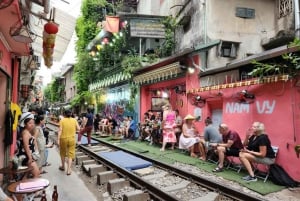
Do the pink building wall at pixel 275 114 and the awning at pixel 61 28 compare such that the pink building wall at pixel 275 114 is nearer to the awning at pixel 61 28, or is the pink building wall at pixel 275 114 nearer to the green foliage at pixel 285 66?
the green foliage at pixel 285 66

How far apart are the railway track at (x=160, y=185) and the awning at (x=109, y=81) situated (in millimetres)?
10686

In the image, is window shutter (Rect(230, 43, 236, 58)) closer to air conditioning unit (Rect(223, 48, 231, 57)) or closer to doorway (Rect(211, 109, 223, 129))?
air conditioning unit (Rect(223, 48, 231, 57))

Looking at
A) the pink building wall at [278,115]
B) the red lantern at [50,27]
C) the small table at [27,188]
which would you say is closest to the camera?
the small table at [27,188]

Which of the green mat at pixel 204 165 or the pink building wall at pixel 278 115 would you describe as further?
the pink building wall at pixel 278 115

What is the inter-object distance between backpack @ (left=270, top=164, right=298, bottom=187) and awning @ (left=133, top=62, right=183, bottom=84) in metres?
6.75

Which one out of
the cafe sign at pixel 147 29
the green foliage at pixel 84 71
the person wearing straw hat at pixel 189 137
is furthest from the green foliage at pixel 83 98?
the person wearing straw hat at pixel 189 137

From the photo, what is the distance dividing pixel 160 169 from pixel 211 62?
5.69 m

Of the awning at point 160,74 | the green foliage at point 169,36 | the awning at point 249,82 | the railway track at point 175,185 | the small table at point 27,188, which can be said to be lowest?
the railway track at point 175,185

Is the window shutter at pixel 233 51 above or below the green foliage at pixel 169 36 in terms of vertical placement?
below

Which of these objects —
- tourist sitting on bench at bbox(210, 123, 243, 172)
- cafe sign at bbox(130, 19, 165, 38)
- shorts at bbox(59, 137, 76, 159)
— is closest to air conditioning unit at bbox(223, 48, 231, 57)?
cafe sign at bbox(130, 19, 165, 38)

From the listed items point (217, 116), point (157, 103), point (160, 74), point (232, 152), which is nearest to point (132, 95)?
point (157, 103)

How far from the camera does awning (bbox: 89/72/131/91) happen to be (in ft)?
66.8

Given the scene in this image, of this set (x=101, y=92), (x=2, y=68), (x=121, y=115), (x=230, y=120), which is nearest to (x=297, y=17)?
(x=230, y=120)

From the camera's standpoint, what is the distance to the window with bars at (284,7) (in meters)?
14.1
